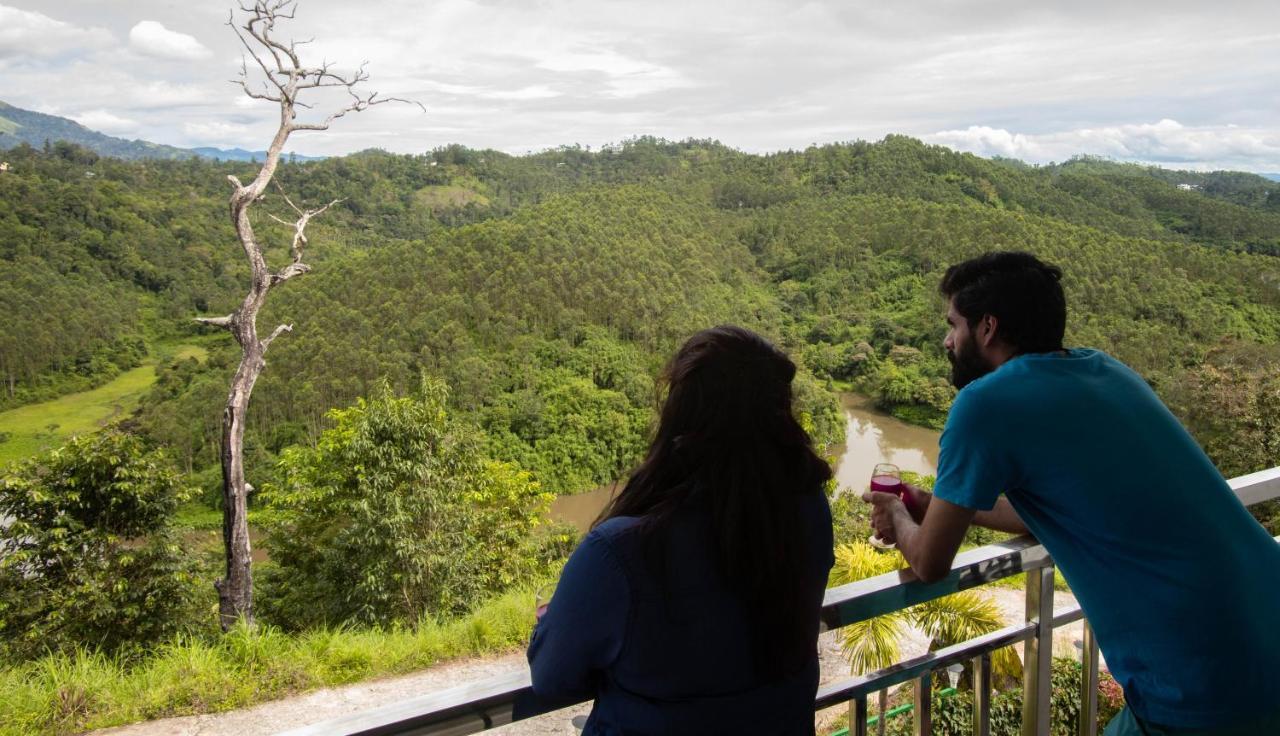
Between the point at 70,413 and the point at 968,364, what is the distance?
39.8 m

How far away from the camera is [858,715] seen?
3.76 feet

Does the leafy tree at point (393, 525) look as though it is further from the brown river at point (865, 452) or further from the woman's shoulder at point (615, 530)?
the brown river at point (865, 452)

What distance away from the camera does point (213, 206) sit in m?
54.4

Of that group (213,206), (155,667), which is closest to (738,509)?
Result: (155,667)

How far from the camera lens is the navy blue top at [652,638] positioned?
784mm

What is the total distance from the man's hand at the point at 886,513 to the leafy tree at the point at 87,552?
7.17m

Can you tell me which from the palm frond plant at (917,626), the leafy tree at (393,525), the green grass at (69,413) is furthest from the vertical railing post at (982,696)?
the green grass at (69,413)

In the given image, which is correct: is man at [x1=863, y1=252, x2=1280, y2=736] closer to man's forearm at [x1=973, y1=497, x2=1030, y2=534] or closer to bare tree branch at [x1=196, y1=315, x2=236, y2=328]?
man's forearm at [x1=973, y1=497, x2=1030, y2=534]

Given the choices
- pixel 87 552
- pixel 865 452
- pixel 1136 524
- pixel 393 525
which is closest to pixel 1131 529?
pixel 1136 524

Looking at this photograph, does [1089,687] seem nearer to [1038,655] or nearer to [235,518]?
[1038,655]

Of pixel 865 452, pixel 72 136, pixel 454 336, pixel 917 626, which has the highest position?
pixel 72 136

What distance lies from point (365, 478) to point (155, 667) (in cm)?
526

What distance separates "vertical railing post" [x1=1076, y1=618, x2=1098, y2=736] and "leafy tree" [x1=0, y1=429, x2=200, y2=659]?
723 centimetres

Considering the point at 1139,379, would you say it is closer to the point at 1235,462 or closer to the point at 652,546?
the point at 652,546
